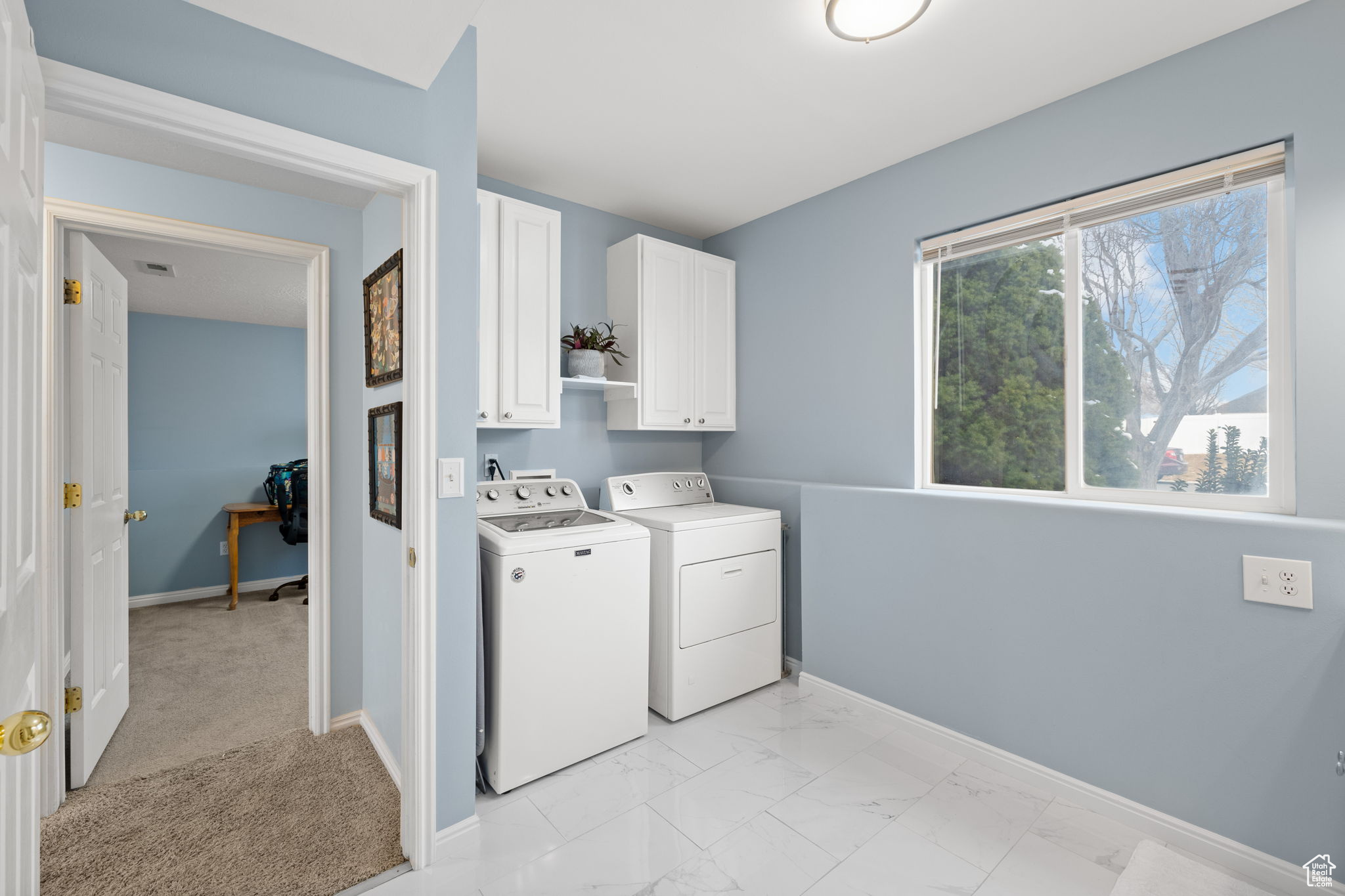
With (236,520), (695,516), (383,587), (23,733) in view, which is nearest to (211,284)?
(236,520)

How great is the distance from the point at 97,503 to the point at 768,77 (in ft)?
9.44

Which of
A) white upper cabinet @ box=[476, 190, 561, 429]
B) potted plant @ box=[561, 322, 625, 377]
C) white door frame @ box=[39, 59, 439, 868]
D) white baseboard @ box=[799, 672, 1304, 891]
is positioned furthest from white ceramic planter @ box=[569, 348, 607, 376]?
white baseboard @ box=[799, 672, 1304, 891]

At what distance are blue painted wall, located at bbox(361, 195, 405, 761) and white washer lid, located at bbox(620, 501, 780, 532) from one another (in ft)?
3.33

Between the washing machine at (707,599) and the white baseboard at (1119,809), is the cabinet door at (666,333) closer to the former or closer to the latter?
the washing machine at (707,599)

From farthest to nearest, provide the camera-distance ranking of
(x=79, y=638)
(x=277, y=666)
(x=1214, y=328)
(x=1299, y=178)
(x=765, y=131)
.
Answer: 1. (x=277, y=666)
2. (x=765, y=131)
3. (x=79, y=638)
4. (x=1214, y=328)
5. (x=1299, y=178)

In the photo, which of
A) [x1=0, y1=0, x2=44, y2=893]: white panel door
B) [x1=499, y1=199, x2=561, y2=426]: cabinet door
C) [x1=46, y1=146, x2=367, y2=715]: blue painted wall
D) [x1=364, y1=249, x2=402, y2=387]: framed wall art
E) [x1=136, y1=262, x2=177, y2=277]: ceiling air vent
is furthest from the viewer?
[x1=136, y1=262, x2=177, y2=277]: ceiling air vent

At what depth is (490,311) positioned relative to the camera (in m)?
2.48

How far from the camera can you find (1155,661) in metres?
1.84

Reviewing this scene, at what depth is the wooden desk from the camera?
4.44 meters

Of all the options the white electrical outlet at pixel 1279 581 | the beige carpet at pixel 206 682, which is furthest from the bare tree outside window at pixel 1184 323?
the beige carpet at pixel 206 682

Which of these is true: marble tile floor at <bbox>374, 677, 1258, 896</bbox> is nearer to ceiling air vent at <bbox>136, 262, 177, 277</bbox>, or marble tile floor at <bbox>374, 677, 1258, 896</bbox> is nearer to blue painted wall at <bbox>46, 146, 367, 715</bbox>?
blue painted wall at <bbox>46, 146, 367, 715</bbox>

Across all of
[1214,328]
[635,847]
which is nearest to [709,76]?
[1214,328]

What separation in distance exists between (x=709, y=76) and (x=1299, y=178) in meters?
1.74

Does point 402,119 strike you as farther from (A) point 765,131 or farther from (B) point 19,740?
(B) point 19,740
